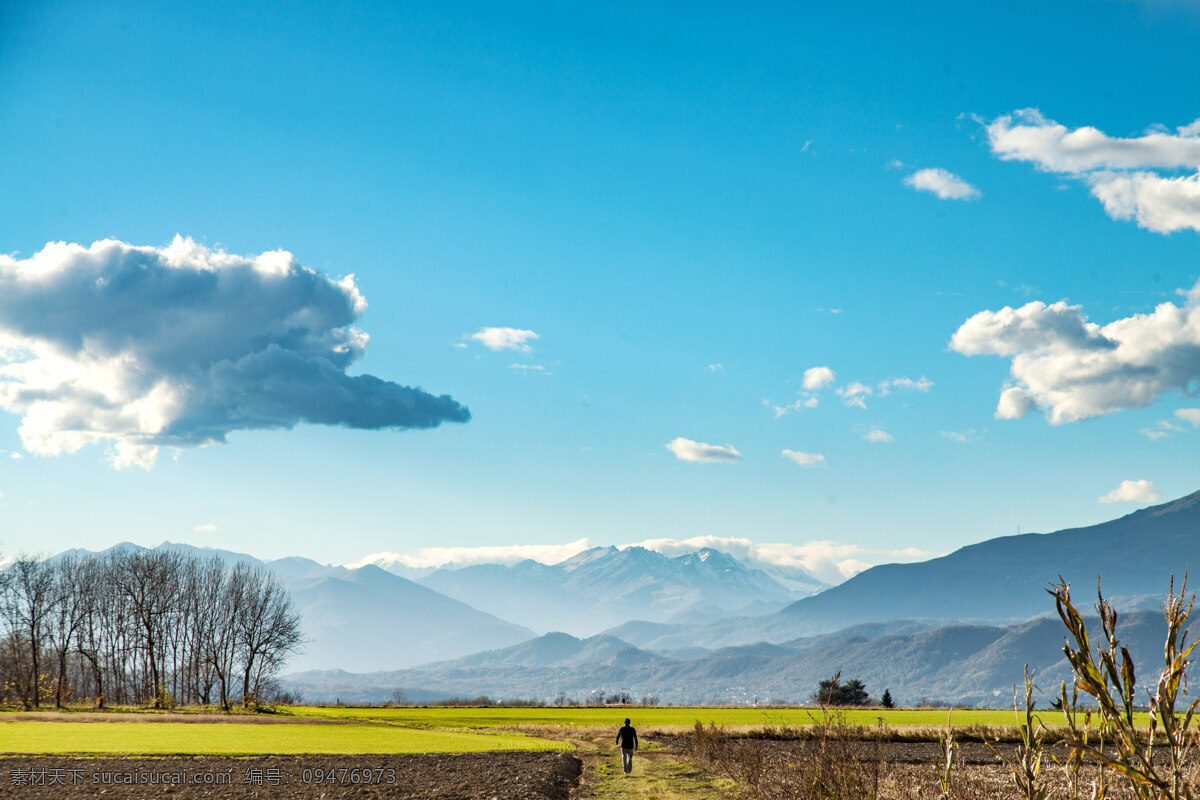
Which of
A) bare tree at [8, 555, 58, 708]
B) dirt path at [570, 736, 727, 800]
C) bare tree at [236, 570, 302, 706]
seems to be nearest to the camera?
dirt path at [570, 736, 727, 800]

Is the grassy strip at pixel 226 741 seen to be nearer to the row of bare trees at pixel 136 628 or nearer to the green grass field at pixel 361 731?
the green grass field at pixel 361 731

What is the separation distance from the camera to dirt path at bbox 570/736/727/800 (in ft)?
96.2

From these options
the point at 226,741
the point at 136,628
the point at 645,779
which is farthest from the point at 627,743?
the point at 136,628

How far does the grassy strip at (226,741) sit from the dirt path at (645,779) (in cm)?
599

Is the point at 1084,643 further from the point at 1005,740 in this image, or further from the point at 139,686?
the point at 139,686

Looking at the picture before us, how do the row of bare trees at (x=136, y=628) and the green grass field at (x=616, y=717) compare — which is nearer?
the green grass field at (x=616, y=717)

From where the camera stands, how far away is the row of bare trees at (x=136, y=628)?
10175 centimetres

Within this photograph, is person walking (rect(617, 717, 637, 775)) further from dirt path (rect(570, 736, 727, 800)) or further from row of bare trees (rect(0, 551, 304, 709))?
row of bare trees (rect(0, 551, 304, 709))

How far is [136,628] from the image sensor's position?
110 meters

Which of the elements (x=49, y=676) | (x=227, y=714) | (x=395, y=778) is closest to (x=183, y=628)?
(x=49, y=676)

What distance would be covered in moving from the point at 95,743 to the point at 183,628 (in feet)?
285

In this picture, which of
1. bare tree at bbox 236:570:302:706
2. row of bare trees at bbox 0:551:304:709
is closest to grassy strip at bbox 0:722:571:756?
row of bare trees at bbox 0:551:304:709

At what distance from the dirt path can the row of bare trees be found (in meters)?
65.4

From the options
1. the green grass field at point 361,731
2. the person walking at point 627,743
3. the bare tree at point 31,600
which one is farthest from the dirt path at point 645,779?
the bare tree at point 31,600
